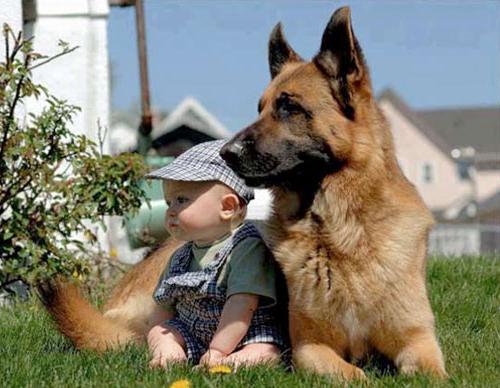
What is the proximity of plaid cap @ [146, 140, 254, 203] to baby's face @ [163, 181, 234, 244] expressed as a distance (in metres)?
0.05

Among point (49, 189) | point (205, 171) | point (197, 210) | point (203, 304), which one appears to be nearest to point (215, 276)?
point (203, 304)

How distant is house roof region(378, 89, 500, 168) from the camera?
6876cm

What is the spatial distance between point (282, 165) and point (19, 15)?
3588mm

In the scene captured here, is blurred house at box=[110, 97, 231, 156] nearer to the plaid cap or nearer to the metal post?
the metal post

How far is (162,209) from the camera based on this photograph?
8.41m

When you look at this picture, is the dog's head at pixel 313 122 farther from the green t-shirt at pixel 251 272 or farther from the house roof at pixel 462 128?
the house roof at pixel 462 128

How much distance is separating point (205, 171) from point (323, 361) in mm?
1028

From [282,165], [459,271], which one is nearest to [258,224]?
[282,165]

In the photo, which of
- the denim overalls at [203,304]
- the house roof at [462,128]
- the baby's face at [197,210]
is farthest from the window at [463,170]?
the baby's face at [197,210]

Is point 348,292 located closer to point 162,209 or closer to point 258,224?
point 258,224

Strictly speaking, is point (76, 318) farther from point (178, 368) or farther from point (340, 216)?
point (340, 216)

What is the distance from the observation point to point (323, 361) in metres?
4.73

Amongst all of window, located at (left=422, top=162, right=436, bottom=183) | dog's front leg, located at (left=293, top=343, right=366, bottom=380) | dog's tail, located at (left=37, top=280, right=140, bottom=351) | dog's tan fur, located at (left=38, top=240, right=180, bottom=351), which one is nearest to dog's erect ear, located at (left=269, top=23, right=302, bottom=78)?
dog's tan fur, located at (left=38, top=240, right=180, bottom=351)

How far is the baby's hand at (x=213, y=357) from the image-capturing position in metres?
4.89
